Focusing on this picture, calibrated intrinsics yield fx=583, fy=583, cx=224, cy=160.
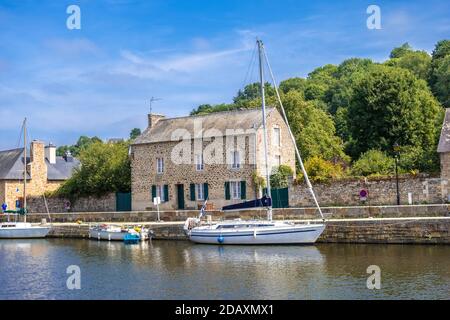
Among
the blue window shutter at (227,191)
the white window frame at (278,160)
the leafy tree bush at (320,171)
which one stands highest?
the white window frame at (278,160)

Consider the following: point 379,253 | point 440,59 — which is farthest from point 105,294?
point 440,59

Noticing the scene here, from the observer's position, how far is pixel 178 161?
40625mm

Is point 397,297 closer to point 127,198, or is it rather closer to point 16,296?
point 16,296

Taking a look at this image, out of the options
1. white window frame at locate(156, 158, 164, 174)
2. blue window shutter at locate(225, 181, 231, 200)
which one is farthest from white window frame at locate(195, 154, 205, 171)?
white window frame at locate(156, 158, 164, 174)

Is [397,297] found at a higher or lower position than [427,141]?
lower

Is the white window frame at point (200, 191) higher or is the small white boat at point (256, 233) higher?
the white window frame at point (200, 191)

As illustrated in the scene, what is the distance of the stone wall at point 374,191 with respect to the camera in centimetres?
3117

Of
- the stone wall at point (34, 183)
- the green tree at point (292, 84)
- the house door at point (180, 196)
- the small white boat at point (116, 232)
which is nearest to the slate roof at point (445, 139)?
the small white boat at point (116, 232)

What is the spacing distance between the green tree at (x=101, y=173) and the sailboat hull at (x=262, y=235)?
14.4 meters

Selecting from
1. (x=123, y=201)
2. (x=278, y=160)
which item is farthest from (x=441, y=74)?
(x=123, y=201)

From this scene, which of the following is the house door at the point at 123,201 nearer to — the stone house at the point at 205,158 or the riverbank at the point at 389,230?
the stone house at the point at 205,158

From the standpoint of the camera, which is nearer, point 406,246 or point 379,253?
point 379,253

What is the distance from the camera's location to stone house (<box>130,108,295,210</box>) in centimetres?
3794

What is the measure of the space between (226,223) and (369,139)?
62.1 ft
